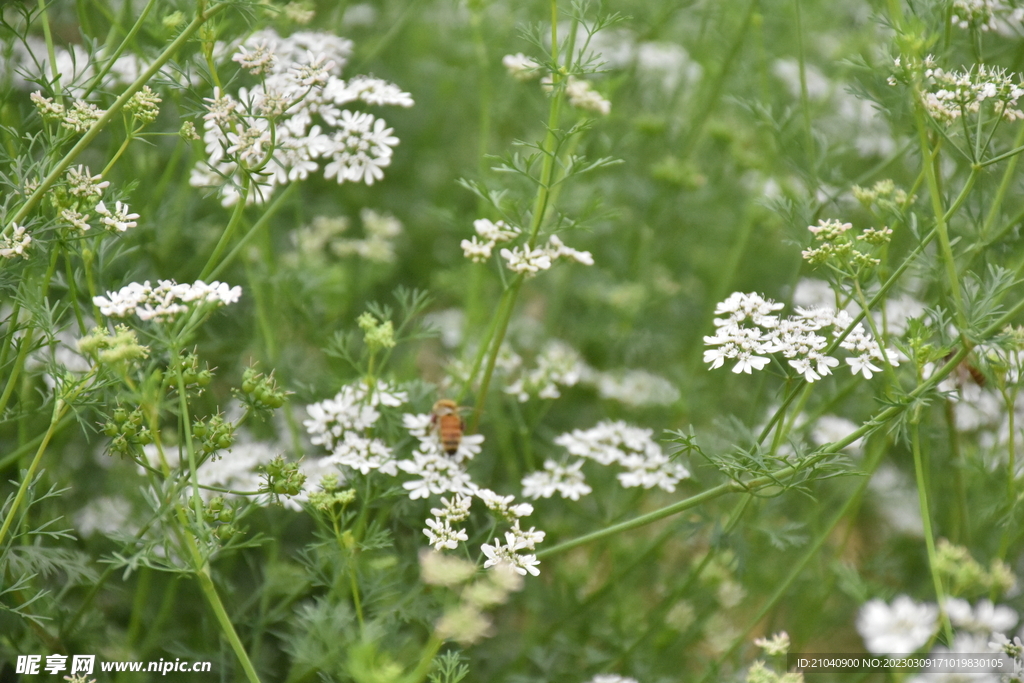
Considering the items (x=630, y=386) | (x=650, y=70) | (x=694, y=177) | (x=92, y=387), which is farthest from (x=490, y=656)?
(x=650, y=70)

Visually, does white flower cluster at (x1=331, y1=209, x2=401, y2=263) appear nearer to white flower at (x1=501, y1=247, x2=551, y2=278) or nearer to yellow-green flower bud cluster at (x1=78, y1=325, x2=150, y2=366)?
white flower at (x1=501, y1=247, x2=551, y2=278)

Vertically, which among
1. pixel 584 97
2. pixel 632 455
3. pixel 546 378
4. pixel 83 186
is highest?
pixel 584 97

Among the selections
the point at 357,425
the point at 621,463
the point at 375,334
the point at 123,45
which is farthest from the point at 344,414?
the point at 123,45

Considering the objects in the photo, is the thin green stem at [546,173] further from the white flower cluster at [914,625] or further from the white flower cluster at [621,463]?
the white flower cluster at [914,625]

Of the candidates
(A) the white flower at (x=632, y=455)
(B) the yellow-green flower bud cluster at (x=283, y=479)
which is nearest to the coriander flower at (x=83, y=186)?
(B) the yellow-green flower bud cluster at (x=283, y=479)

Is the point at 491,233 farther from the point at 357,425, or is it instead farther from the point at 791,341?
the point at 791,341

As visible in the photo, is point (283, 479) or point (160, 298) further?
point (283, 479)

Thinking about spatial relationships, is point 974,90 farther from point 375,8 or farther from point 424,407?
point 375,8
